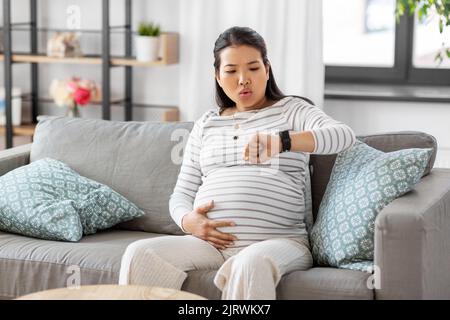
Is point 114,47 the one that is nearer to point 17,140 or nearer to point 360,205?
point 17,140

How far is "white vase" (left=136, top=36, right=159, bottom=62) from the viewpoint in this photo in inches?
162

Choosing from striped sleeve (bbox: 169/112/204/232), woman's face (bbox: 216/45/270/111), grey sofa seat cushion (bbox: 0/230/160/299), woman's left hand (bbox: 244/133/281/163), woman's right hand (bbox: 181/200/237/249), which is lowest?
grey sofa seat cushion (bbox: 0/230/160/299)

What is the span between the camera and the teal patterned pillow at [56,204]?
267 centimetres

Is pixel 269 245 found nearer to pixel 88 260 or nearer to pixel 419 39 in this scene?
pixel 88 260

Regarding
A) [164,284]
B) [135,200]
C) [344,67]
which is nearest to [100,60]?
[344,67]

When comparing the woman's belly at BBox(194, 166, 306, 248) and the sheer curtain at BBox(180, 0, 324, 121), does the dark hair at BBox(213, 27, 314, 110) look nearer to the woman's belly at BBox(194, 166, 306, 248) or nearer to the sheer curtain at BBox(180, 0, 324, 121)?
the woman's belly at BBox(194, 166, 306, 248)

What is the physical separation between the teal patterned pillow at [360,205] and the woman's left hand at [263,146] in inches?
11.2

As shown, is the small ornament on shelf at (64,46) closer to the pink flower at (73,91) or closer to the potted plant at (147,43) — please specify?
the pink flower at (73,91)

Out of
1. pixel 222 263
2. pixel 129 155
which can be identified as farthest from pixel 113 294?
pixel 129 155

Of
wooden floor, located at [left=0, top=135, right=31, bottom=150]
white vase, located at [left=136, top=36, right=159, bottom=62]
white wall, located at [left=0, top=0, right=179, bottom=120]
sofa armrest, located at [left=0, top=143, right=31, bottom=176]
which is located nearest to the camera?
sofa armrest, located at [left=0, top=143, right=31, bottom=176]

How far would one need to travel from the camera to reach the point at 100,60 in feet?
13.7

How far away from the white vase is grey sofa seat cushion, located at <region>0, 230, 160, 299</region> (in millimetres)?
1634

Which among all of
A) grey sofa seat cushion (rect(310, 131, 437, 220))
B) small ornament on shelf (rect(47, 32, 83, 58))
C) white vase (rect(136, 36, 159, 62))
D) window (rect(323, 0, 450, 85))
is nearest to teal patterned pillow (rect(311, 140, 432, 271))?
grey sofa seat cushion (rect(310, 131, 437, 220))
